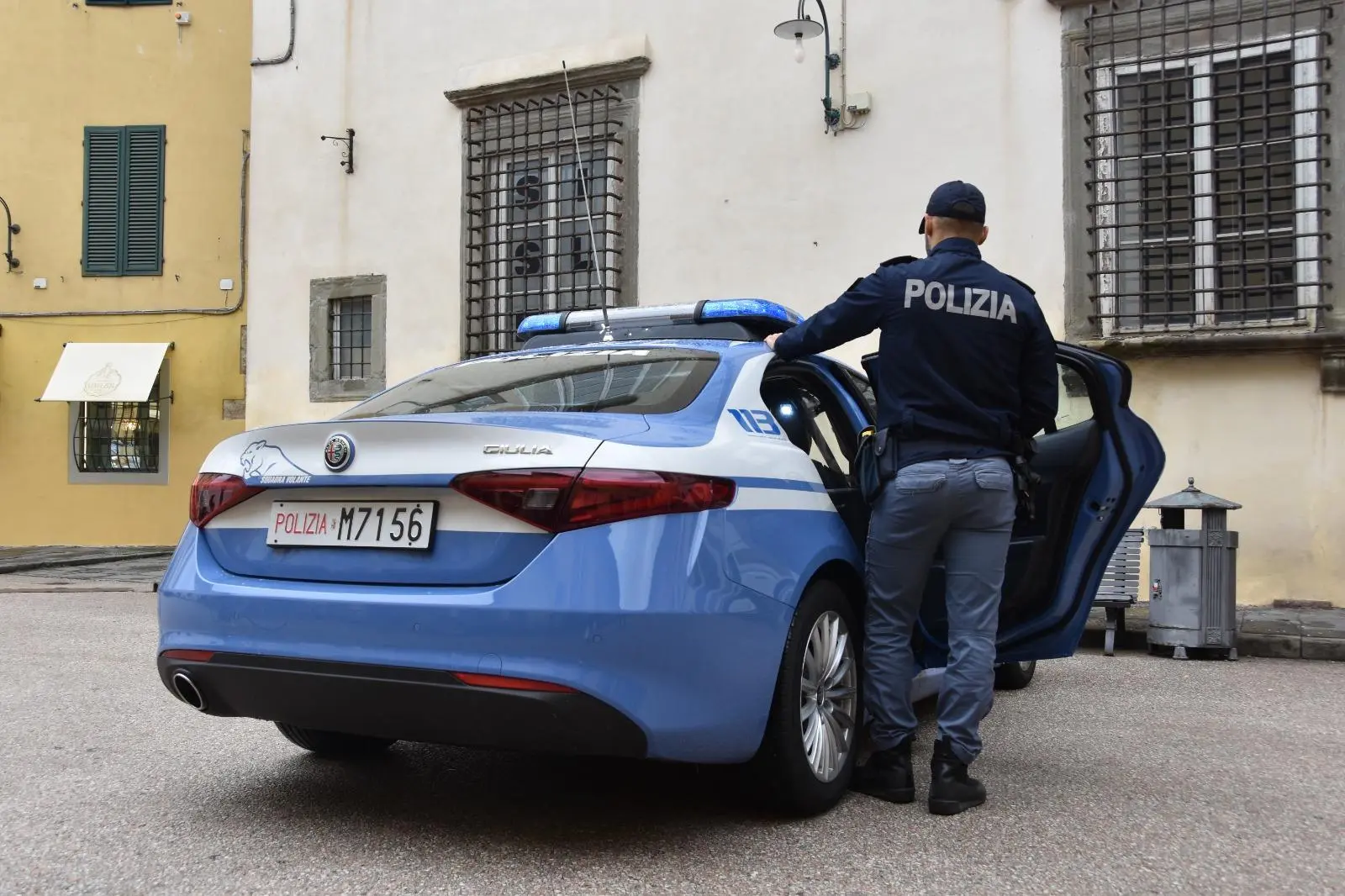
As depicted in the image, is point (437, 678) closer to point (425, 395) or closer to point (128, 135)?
point (425, 395)

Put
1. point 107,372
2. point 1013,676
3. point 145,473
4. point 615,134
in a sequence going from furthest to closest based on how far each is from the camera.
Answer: point 145,473 → point 107,372 → point 615,134 → point 1013,676

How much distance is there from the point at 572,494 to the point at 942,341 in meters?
1.30

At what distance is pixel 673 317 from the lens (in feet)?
13.5

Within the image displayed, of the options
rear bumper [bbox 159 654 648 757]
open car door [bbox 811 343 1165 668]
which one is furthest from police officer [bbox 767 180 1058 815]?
rear bumper [bbox 159 654 648 757]

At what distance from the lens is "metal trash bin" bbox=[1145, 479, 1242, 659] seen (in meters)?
7.15

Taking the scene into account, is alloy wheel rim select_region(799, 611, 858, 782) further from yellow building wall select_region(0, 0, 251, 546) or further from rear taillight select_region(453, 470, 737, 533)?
yellow building wall select_region(0, 0, 251, 546)

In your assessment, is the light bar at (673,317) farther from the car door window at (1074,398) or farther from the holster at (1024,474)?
the car door window at (1074,398)

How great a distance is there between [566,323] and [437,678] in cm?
179

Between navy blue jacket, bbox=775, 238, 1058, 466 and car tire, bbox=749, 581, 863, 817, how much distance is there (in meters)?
0.52

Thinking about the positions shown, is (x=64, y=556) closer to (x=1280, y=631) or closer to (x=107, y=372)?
(x=107, y=372)

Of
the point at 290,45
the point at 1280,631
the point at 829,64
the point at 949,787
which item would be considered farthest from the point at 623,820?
the point at 290,45

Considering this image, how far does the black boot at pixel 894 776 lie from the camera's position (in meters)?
3.66

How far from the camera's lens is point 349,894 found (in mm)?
2777

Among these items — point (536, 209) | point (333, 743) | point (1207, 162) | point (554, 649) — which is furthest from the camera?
point (536, 209)
